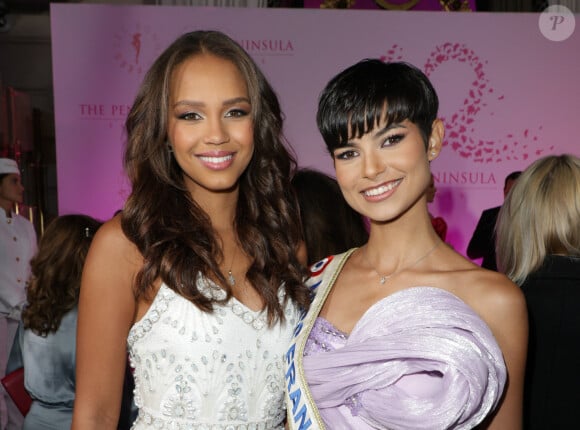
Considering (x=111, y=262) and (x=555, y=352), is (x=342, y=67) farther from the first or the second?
(x=111, y=262)

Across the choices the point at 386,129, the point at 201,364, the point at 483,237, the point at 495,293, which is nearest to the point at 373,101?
the point at 386,129

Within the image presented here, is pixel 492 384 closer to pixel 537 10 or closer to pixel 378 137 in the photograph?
pixel 378 137

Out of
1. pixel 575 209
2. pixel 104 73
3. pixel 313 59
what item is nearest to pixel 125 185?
pixel 104 73

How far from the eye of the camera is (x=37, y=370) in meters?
2.96

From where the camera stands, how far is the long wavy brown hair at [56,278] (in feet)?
9.83

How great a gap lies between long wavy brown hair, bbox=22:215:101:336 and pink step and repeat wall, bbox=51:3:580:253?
1.71 metres

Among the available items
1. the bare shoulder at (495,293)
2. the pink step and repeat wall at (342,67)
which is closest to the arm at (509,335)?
the bare shoulder at (495,293)

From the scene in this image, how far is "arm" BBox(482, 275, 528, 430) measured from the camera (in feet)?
5.17

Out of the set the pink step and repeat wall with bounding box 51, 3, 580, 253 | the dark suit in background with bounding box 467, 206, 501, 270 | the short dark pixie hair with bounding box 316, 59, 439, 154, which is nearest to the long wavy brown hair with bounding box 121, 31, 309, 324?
the short dark pixie hair with bounding box 316, 59, 439, 154

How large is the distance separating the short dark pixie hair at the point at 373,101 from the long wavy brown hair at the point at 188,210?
271mm

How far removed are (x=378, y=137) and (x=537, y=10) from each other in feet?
15.3

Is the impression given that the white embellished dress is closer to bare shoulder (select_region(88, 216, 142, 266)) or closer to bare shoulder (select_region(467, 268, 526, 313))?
bare shoulder (select_region(88, 216, 142, 266))

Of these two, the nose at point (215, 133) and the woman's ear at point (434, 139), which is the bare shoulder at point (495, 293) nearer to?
the woman's ear at point (434, 139)

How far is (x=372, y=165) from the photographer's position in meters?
1.67
